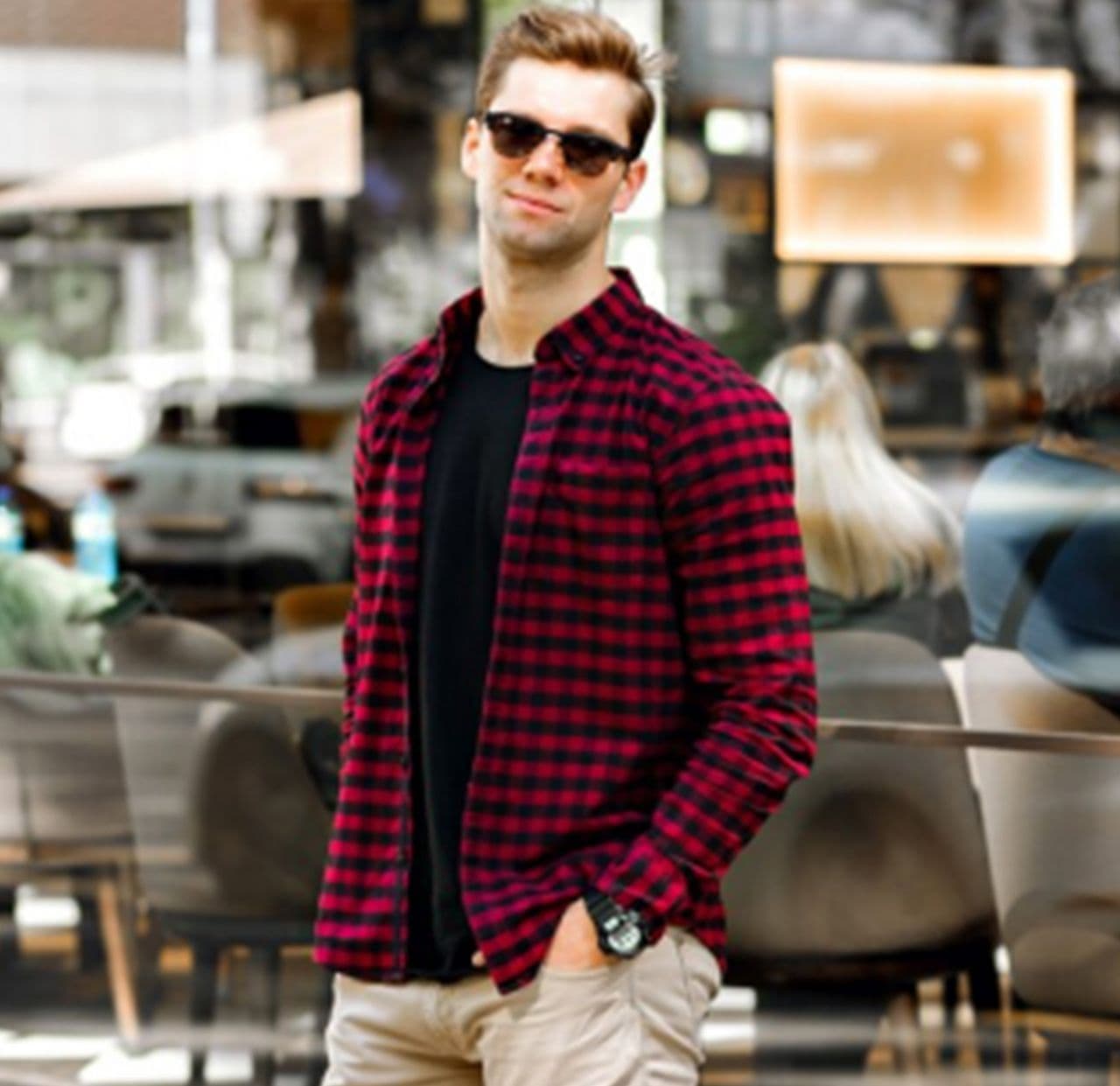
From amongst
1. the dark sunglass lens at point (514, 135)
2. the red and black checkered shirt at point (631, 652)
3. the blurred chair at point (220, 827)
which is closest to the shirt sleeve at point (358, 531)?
the red and black checkered shirt at point (631, 652)

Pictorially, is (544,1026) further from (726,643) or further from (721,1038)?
(721,1038)

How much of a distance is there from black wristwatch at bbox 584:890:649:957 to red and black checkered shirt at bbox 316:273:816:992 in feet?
0.04

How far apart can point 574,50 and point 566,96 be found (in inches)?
1.7

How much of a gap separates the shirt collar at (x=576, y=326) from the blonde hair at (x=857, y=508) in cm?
158

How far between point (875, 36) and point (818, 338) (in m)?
0.58

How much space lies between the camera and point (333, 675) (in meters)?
4.34

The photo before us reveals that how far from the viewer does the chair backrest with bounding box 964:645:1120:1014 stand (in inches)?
145

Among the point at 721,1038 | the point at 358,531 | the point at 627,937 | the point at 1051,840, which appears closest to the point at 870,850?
the point at 1051,840

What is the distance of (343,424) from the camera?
475cm

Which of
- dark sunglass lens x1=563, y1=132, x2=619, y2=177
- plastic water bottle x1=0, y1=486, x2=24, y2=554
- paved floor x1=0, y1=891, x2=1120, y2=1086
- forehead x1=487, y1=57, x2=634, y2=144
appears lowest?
paved floor x1=0, y1=891, x2=1120, y2=1086

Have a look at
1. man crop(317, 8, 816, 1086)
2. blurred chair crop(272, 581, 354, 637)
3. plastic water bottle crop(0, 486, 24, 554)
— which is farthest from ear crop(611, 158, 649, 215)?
plastic water bottle crop(0, 486, 24, 554)

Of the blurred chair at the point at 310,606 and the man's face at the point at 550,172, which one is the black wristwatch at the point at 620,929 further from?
the blurred chair at the point at 310,606

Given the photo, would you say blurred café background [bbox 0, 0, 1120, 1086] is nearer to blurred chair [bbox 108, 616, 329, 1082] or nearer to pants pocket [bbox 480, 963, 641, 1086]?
blurred chair [bbox 108, 616, 329, 1082]

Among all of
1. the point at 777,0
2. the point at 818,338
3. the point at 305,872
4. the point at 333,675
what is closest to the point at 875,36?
the point at 777,0
